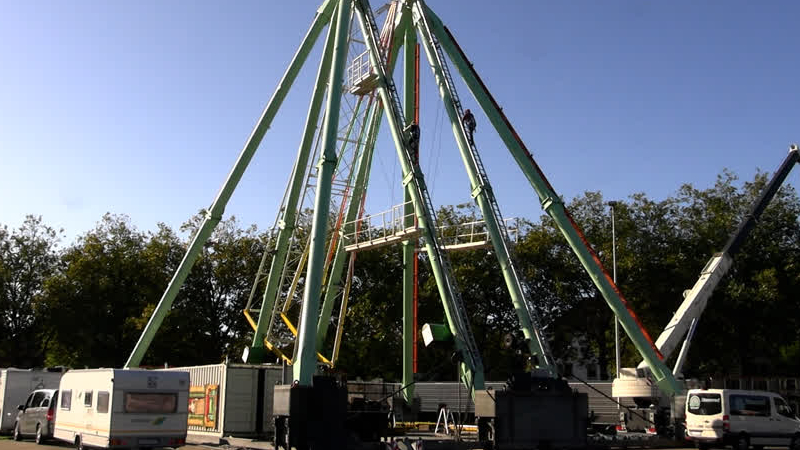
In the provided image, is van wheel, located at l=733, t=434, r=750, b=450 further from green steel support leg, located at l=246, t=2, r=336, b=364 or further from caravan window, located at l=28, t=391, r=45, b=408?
caravan window, located at l=28, t=391, r=45, b=408

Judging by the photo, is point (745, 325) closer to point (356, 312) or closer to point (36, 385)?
point (356, 312)

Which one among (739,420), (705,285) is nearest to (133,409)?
(739,420)

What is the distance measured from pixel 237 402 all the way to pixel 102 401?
17.1ft

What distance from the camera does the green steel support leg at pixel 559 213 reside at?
A: 28781 mm

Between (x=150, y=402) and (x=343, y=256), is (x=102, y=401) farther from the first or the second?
(x=343, y=256)

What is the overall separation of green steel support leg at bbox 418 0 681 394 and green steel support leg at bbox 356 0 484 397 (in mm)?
4471

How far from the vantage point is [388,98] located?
90.8ft

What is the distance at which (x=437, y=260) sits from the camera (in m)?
25.8

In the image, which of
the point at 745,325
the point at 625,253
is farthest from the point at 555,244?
the point at 745,325

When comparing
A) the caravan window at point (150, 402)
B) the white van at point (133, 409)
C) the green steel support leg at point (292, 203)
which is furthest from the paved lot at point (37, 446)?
the green steel support leg at point (292, 203)

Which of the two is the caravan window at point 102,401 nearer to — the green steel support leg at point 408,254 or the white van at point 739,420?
the green steel support leg at point 408,254

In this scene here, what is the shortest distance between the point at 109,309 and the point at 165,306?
25034 mm

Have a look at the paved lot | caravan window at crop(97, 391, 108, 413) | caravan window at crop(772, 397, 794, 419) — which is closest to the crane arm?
caravan window at crop(772, 397, 794, 419)

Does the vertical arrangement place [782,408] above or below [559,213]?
below
